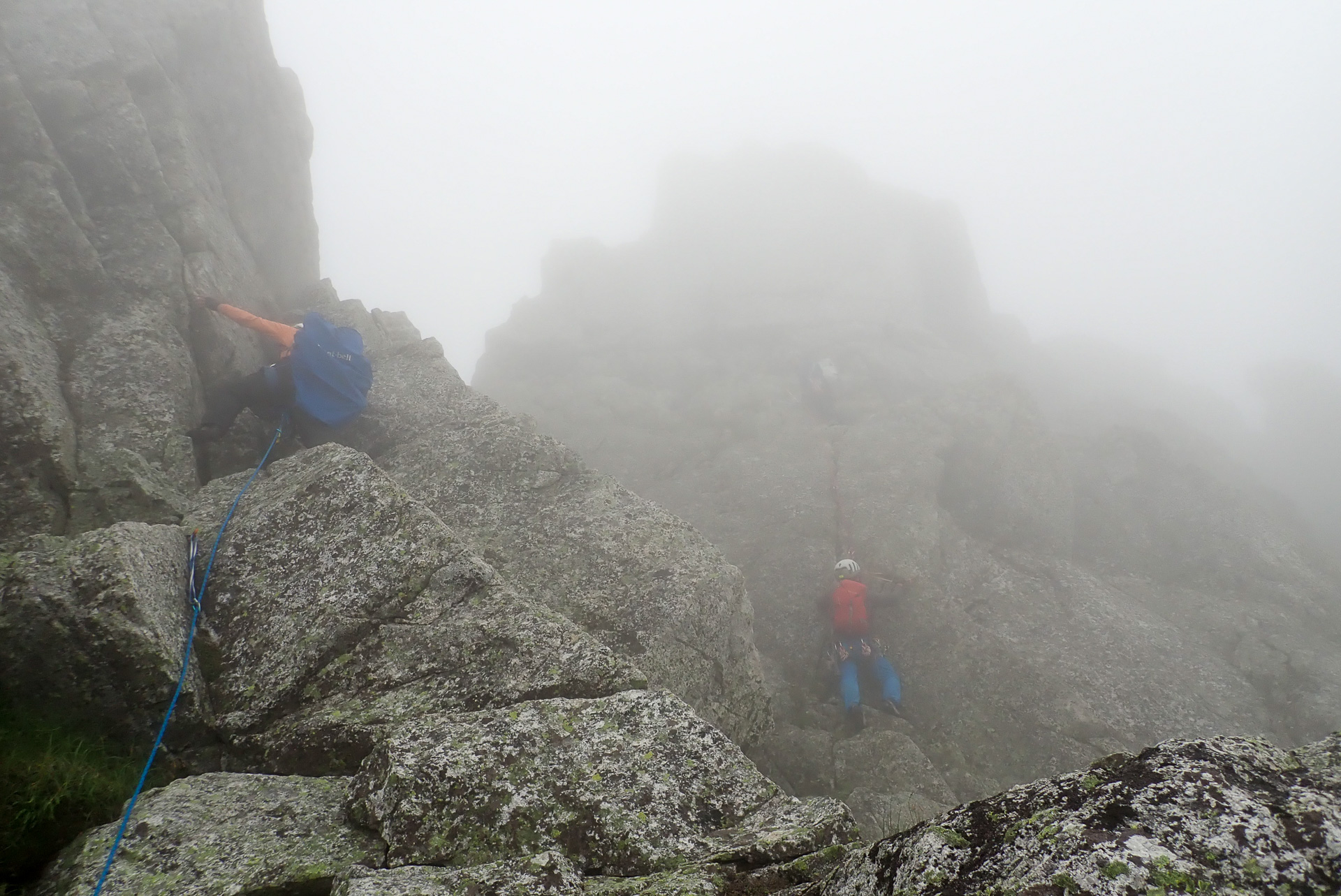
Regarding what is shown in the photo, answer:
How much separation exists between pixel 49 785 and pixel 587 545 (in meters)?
10.5

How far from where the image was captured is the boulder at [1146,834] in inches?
168

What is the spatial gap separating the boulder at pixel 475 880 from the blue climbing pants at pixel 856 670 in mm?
17816

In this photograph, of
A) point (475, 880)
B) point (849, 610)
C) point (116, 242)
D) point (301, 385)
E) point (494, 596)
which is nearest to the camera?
point (475, 880)

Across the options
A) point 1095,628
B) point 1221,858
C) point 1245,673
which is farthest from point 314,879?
point 1245,673

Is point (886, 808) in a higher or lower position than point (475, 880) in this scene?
lower

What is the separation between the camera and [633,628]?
14.6 meters

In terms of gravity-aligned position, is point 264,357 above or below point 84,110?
below

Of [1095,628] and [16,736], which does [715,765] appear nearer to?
[16,736]

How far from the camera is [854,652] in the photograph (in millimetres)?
24078

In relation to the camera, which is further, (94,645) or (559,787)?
(94,645)

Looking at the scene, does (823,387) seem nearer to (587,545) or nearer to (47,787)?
(587,545)

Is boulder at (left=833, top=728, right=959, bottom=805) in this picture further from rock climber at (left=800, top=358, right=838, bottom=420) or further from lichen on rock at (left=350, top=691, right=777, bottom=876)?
rock climber at (left=800, top=358, right=838, bottom=420)

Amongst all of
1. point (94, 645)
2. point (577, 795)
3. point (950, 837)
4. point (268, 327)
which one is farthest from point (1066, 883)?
point (268, 327)

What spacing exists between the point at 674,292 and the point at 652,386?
18567 millimetres
